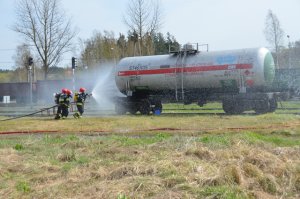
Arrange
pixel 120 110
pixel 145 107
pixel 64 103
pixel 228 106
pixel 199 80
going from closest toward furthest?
pixel 64 103 → pixel 228 106 → pixel 199 80 → pixel 145 107 → pixel 120 110

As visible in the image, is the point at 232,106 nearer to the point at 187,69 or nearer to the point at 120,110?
the point at 187,69

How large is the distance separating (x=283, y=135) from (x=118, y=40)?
57491 mm

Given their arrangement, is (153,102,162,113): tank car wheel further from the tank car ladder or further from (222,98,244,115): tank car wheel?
(222,98,244,115): tank car wheel

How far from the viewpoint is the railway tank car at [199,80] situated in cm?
2156

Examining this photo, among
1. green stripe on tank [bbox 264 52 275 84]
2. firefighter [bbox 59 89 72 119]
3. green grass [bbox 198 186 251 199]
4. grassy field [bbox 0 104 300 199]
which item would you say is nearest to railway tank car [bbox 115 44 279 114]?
green stripe on tank [bbox 264 52 275 84]

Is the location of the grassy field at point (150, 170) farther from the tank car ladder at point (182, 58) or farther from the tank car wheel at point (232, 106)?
the tank car ladder at point (182, 58)

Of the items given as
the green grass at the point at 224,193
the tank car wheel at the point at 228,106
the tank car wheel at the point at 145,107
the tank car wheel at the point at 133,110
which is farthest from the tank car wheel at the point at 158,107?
the green grass at the point at 224,193

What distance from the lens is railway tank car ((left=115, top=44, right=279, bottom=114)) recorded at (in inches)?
849

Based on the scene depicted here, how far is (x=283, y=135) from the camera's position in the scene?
494 inches

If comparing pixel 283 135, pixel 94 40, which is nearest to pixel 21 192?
pixel 283 135

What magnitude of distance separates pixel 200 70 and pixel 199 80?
1.77 ft

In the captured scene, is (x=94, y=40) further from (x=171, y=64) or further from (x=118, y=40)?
(x=171, y=64)

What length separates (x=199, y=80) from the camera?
74.5 ft

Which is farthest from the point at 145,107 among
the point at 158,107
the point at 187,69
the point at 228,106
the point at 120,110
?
the point at 228,106
